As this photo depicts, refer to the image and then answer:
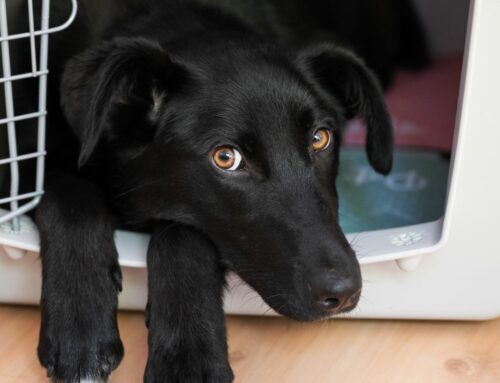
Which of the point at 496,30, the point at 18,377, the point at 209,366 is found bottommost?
the point at 18,377

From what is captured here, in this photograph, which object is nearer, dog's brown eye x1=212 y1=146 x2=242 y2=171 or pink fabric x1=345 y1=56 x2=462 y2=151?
dog's brown eye x1=212 y1=146 x2=242 y2=171

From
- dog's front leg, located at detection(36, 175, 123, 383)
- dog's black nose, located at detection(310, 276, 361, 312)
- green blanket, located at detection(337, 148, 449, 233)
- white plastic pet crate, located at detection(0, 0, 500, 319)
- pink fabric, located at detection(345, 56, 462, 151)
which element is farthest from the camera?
pink fabric, located at detection(345, 56, 462, 151)

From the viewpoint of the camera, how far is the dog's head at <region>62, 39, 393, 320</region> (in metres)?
1.47

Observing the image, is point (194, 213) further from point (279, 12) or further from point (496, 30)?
point (279, 12)

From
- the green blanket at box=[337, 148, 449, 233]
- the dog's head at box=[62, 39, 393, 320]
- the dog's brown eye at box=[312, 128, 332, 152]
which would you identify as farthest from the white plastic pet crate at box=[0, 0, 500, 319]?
the green blanket at box=[337, 148, 449, 233]

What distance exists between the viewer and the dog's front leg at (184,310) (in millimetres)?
1463

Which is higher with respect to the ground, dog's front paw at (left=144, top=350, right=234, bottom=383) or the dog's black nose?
the dog's black nose

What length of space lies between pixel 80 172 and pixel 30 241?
0.20 meters

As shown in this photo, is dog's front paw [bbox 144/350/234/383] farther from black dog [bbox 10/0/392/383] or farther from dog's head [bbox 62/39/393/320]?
dog's head [bbox 62/39/393/320]

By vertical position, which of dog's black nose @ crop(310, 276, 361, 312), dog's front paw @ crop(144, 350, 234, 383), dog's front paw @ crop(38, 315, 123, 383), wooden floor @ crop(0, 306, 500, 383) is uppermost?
dog's black nose @ crop(310, 276, 361, 312)

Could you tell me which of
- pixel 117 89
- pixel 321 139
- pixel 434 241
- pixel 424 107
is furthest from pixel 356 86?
pixel 424 107

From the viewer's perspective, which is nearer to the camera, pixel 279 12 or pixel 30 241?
pixel 30 241

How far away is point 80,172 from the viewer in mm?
1812

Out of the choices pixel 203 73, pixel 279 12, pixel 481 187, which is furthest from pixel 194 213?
pixel 279 12
